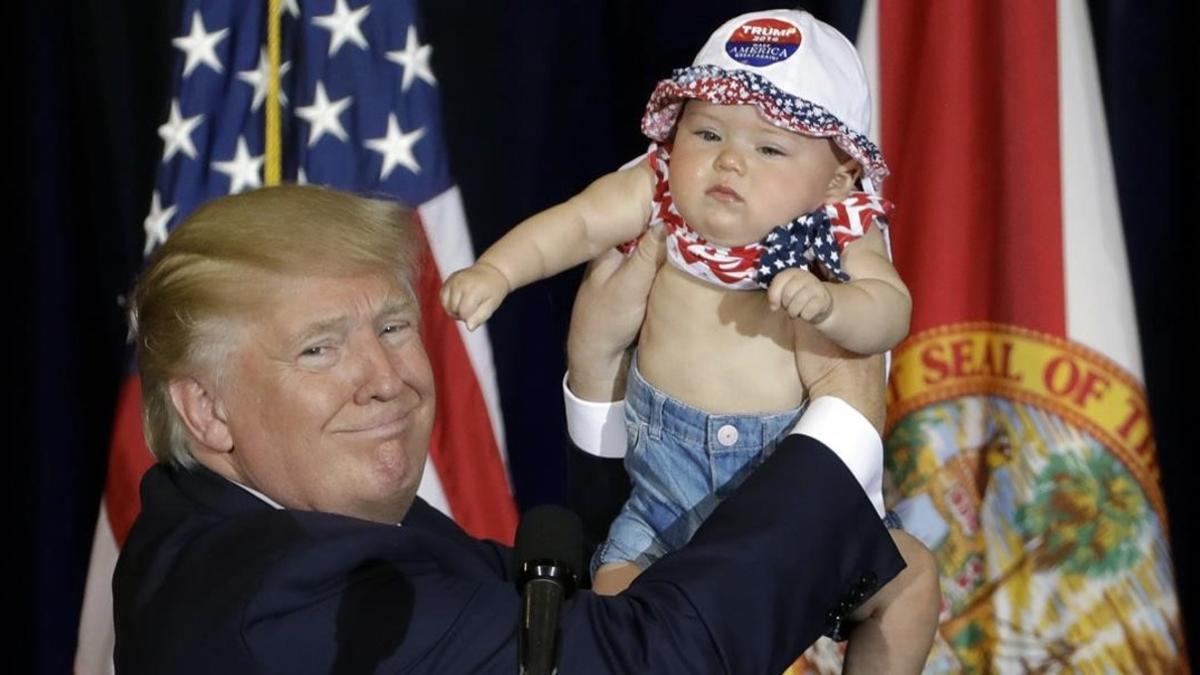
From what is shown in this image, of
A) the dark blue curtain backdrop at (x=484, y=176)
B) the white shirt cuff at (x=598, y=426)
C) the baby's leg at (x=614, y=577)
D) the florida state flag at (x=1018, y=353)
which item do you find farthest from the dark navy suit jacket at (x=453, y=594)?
the dark blue curtain backdrop at (x=484, y=176)

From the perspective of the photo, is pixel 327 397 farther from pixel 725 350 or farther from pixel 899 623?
pixel 899 623

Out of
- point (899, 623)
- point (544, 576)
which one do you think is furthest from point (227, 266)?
point (899, 623)

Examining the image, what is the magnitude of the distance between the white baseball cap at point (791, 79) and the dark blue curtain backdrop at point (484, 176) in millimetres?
781

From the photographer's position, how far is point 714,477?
1842 millimetres

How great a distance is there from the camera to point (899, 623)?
1.84 metres

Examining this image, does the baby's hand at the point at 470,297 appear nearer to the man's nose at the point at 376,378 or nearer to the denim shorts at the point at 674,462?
the man's nose at the point at 376,378

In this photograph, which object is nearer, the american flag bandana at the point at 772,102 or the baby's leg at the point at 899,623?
the american flag bandana at the point at 772,102

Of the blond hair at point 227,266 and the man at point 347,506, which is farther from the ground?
the blond hair at point 227,266

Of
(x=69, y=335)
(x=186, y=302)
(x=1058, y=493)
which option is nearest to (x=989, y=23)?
(x=1058, y=493)

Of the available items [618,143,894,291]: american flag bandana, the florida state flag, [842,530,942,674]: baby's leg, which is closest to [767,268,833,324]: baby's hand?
[618,143,894,291]: american flag bandana

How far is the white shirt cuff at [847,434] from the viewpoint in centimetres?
169

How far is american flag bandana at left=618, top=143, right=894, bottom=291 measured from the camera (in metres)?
1.73

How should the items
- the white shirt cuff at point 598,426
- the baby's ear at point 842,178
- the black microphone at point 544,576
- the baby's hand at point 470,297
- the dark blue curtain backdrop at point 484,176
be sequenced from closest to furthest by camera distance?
the black microphone at point 544,576 < the baby's hand at point 470,297 < the baby's ear at point 842,178 < the white shirt cuff at point 598,426 < the dark blue curtain backdrop at point 484,176

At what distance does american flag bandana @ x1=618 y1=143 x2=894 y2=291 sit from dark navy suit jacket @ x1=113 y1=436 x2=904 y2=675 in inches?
6.8
